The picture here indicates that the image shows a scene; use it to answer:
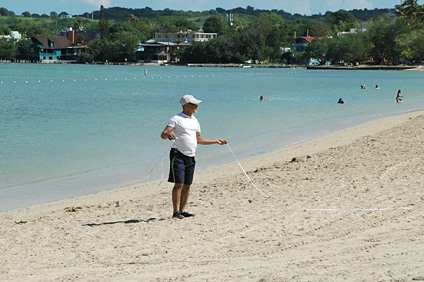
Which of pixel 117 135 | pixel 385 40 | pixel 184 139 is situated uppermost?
pixel 385 40

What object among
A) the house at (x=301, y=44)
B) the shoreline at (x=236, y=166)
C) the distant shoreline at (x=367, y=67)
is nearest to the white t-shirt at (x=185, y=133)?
the shoreline at (x=236, y=166)

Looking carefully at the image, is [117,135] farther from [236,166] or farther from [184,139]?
[184,139]

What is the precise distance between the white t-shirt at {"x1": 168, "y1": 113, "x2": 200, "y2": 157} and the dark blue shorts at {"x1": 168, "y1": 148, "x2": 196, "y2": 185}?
0.07m

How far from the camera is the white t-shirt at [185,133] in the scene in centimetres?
783

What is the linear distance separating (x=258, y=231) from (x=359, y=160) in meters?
6.42

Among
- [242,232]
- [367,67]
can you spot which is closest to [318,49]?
[367,67]

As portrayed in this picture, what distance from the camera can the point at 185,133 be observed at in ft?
25.9

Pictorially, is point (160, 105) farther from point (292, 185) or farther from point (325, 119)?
point (292, 185)

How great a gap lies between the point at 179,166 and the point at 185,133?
1.57ft

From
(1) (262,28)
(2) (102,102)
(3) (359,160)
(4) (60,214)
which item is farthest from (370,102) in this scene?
(1) (262,28)

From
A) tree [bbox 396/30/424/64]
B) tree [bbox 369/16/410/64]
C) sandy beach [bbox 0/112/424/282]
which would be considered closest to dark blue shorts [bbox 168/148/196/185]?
sandy beach [bbox 0/112/424/282]

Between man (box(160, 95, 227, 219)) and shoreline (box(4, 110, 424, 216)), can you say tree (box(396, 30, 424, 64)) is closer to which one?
shoreline (box(4, 110, 424, 216))

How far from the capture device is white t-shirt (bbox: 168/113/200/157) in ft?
25.7

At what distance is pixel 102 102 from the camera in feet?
145
